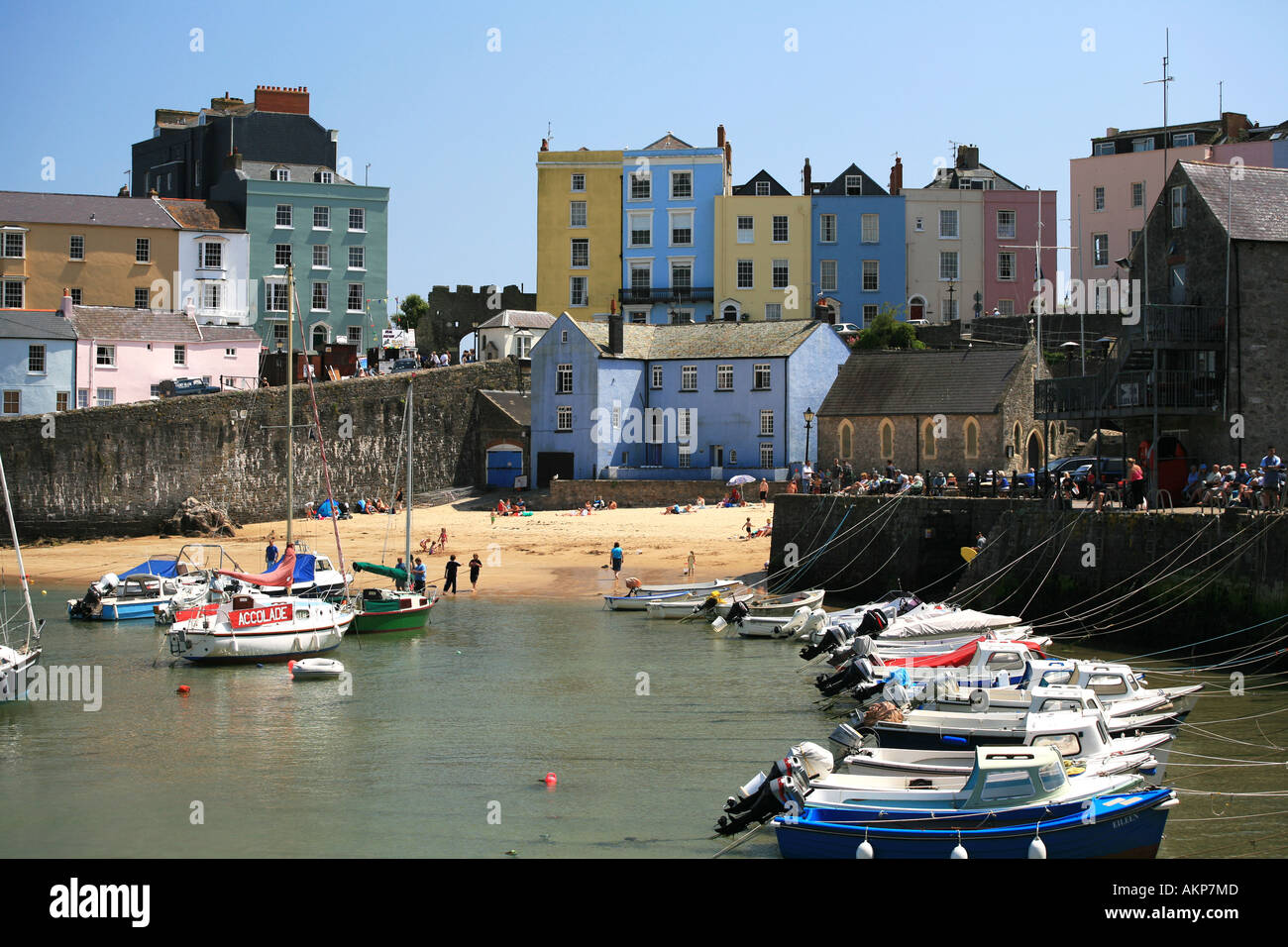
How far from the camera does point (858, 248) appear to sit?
233ft

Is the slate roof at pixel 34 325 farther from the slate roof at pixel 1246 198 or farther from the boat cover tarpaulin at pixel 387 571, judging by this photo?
the slate roof at pixel 1246 198

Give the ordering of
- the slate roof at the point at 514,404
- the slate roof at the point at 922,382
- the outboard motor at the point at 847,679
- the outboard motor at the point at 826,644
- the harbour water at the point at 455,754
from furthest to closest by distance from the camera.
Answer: the slate roof at the point at 514,404 < the slate roof at the point at 922,382 < the outboard motor at the point at 826,644 < the outboard motor at the point at 847,679 < the harbour water at the point at 455,754

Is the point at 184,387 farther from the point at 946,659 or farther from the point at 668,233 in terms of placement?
the point at 946,659

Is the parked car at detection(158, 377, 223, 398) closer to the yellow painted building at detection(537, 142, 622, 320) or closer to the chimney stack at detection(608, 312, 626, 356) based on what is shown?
the chimney stack at detection(608, 312, 626, 356)

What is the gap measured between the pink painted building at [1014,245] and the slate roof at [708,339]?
55.6 ft

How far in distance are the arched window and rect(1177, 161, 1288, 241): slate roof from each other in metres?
16.9

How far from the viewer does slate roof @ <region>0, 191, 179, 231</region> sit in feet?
216

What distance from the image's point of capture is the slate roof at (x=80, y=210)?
216 feet

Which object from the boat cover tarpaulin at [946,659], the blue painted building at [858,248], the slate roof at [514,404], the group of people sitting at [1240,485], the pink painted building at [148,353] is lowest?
the boat cover tarpaulin at [946,659]

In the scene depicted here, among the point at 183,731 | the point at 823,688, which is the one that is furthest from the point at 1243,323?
the point at 183,731

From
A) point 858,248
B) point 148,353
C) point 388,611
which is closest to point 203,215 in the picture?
point 148,353

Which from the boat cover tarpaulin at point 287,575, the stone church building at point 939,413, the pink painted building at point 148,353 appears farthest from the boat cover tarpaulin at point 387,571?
the pink painted building at point 148,353

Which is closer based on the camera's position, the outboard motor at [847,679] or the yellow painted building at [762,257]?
the outboard motor at [847,679]

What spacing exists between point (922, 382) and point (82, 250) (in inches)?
1657
